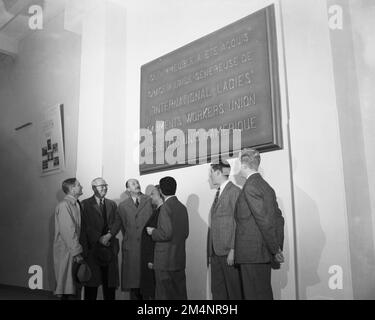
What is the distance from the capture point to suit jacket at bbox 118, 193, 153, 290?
4305 mm

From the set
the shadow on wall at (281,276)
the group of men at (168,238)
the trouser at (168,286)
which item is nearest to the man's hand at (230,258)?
the group of men at (168,238)

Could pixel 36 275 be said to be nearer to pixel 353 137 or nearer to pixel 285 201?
pixel 285 201

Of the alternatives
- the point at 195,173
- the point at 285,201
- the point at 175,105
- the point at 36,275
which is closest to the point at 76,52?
the point at 175,105

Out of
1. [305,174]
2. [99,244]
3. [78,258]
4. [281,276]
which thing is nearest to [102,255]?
[99,244]

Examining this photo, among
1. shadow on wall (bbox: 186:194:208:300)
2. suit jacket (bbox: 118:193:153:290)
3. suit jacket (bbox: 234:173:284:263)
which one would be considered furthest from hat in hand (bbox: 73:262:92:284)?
suit jacket (bbox: 234:173:284:263)

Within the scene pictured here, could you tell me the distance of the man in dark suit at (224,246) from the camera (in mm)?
3340

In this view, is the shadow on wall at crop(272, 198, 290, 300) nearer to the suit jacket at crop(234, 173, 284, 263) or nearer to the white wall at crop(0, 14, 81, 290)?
the suit jacket at crop(234, 173, 284, 263)

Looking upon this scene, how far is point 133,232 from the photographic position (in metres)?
4.39

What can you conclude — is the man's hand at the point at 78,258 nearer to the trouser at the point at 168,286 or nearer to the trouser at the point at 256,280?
the trouser at the point at 168,286

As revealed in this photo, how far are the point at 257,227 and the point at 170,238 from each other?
3.12ft

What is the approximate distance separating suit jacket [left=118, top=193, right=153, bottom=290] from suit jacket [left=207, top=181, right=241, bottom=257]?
43.8 inches

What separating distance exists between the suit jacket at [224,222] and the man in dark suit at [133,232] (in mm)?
1114

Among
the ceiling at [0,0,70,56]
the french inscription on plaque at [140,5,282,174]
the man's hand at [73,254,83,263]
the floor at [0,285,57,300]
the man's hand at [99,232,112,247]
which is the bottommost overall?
the floor at [0,285,57,300]
